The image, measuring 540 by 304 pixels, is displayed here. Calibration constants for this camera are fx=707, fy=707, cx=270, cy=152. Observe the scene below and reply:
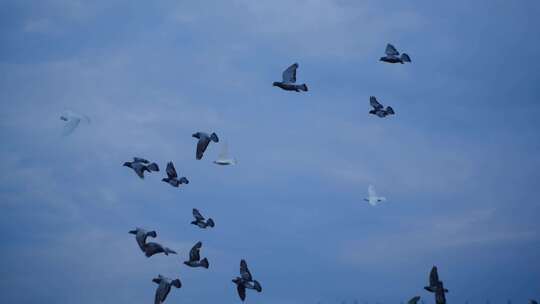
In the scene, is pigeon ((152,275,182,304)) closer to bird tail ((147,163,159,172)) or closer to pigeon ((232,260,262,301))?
pigeon ((232,260,262,301))

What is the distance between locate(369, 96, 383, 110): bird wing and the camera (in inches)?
1735

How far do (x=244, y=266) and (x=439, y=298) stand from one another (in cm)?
1015

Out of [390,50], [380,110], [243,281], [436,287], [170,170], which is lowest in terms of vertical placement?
[436,287]

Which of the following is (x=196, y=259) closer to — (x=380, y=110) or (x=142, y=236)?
(x=142, y=236)

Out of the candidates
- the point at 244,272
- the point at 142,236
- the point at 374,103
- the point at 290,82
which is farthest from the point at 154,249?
the point at 374,103

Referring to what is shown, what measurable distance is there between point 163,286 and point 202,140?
829cm

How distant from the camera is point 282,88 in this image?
39.2 m

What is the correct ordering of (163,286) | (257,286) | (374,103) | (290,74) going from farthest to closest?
1. (374,103)
2. (290,74)
3. (257,286)
4. (163,286)


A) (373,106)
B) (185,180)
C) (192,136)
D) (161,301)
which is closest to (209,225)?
(185,180)

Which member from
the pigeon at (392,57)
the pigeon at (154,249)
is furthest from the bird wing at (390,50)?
the pigeon at (154,249)

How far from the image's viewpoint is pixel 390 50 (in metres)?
41.9

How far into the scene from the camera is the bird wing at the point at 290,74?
3847 centimetres

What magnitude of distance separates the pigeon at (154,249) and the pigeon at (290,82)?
11.0 metres

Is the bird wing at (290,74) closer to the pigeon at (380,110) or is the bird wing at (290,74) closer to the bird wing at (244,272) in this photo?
the pigeon at (380,110)
